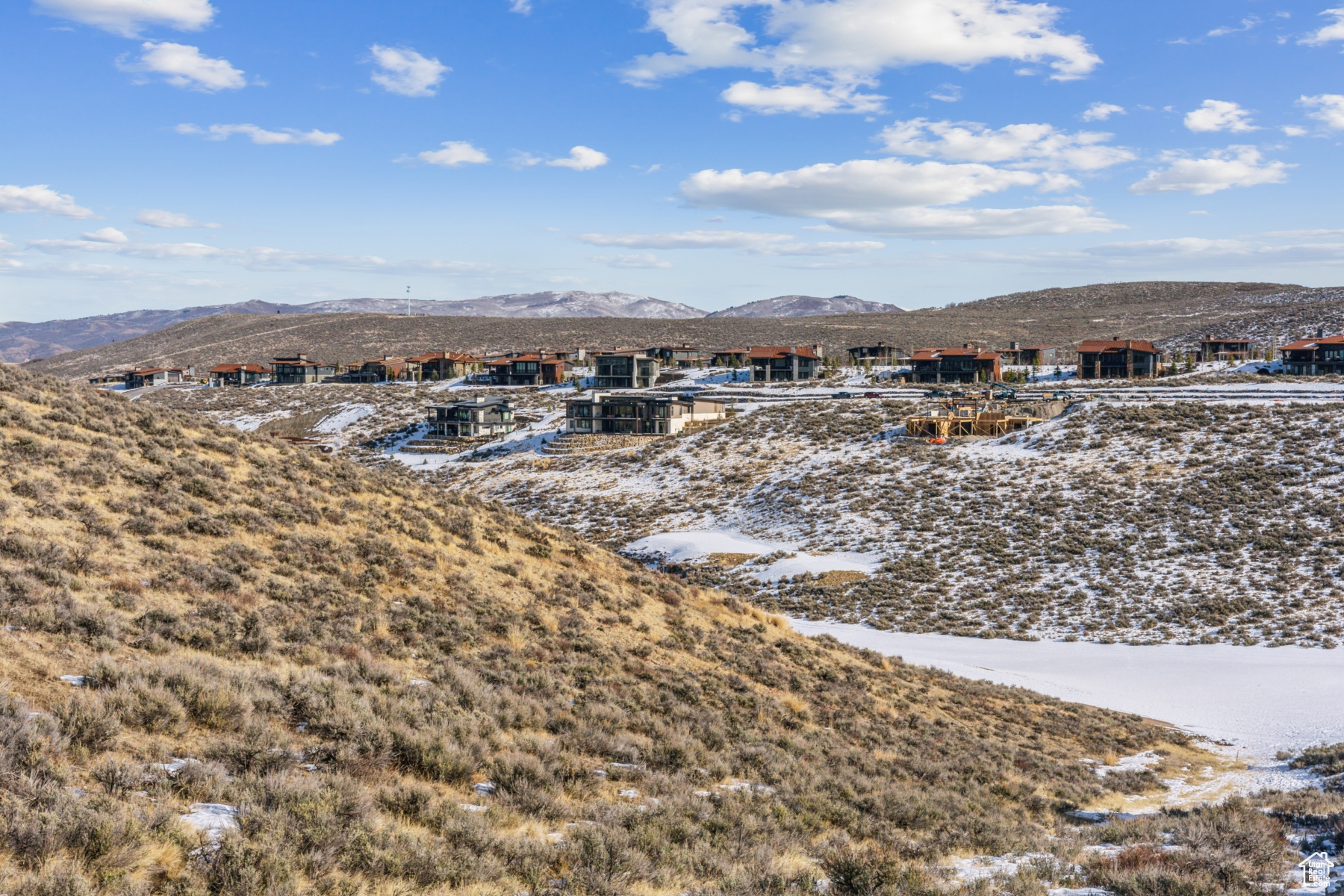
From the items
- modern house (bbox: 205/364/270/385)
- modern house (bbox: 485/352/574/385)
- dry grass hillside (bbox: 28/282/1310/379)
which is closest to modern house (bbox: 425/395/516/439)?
modern house (bbox: 485/352/574/385)

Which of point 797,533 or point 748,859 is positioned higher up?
point 748,859

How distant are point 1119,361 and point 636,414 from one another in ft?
203

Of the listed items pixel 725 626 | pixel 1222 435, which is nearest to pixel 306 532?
pixel 725 626

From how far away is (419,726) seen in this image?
1112 centimetres

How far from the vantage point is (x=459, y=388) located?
116 meters

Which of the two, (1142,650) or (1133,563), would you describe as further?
(1133,563)

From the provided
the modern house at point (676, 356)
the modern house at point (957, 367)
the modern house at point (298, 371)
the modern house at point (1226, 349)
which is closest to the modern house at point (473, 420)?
the modern house at point (676, 356)

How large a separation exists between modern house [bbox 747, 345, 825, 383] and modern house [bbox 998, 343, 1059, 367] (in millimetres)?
27259

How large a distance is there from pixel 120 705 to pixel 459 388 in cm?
10938

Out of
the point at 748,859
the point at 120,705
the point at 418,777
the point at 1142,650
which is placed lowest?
the point at 1142,650

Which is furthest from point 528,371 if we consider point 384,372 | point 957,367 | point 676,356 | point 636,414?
point 957,367

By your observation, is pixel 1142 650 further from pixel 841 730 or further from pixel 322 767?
pixel 322 767

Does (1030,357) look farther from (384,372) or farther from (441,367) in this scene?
(384,372)

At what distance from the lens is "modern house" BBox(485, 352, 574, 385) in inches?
4547
